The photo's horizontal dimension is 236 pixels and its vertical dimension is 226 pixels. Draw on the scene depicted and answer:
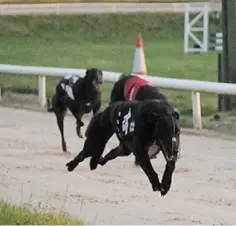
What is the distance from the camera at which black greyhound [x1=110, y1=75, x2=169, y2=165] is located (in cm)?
808

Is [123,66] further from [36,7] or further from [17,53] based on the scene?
[36,7]

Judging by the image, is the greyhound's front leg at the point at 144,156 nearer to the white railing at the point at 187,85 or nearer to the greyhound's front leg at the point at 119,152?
the greyhound's front leg at the point at 119,152

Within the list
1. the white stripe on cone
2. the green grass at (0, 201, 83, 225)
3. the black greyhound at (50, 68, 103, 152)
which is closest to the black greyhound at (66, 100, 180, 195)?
the green grass at (0, 201, 83, 225)

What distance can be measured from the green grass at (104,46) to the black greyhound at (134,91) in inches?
189

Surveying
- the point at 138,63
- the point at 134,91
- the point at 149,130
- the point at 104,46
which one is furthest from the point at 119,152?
the point at 104,46

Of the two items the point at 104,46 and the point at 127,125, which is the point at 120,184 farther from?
the point at 104,46

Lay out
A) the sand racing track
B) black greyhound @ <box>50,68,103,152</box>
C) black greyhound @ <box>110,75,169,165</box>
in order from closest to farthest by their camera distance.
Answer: the sand racing track → black greyhound @ <box>110,75,169,165</box> → black greyhound @ <box>50,68,103,152</box>

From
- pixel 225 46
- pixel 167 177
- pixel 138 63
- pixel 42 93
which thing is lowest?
pixel 42 93

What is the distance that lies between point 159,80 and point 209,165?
13.2 ft

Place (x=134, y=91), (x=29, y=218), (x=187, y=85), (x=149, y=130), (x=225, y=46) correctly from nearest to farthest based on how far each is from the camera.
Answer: (x=29, y=218) → (x=149, y=130) → (x=134, y=91) → (x=187, y=85) → (x=225, y=46)

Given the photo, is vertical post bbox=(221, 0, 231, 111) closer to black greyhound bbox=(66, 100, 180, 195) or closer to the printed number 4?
black greyhound bbox=(66, 100, 180, 195)

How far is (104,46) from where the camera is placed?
94.1 ft

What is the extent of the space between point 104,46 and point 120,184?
20.3 m

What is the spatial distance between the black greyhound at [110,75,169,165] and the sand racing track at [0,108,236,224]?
0.43 meters
